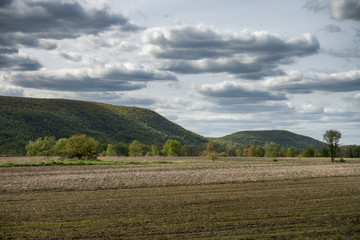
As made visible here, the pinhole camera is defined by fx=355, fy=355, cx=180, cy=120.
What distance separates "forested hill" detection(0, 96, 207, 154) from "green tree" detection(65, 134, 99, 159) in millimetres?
47083

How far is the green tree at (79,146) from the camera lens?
2680 inches

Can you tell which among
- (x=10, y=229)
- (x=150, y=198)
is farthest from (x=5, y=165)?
(x=10, y=229)

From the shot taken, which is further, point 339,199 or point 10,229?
point 339,199

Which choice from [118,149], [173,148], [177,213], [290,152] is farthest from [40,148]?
[290,152]

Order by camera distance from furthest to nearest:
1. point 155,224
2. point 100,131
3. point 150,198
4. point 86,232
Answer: point 100,131, point 150,198, point 155,224, point 86,232

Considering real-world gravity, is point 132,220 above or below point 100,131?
below

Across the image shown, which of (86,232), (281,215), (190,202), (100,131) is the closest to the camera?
(86,232)

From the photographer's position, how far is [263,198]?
72.8ft

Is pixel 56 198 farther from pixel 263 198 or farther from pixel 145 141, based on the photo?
pixel 145 141

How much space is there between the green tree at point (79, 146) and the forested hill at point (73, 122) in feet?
154

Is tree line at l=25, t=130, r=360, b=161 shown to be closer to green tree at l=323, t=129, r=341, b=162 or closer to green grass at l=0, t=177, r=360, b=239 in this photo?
green tree at l=323, t=129, r=341, b=162

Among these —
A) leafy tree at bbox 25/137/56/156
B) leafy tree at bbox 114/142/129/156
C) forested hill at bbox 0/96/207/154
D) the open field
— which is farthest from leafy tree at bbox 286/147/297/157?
the open field

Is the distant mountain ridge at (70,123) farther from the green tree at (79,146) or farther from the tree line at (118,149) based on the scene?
the green tree at (79,146)

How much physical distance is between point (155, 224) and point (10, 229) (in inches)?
238
